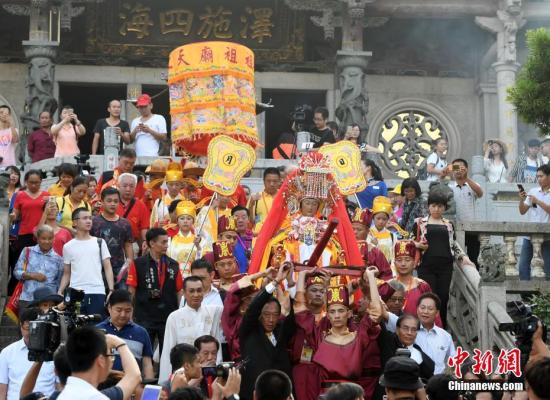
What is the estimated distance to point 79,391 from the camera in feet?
22.7

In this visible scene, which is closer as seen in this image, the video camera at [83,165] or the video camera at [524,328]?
the video camera at [524,328]

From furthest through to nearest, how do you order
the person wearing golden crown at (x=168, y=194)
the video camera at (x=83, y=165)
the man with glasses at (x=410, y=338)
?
the video camera at (x=83, y=165)
the person wearing golden crown at (x=168, y=194)
the man with glasses at (x=410, y=338)

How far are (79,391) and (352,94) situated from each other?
16.5m

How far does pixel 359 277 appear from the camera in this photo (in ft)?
37.9

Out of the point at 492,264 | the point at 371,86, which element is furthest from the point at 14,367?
the point at 371,86

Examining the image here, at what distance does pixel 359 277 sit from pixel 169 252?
3.20m

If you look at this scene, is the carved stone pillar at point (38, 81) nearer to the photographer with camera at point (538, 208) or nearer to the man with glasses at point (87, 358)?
the photographer with camera at point (538, 208)

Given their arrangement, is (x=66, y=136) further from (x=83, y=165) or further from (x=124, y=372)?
(x=124, y=372)

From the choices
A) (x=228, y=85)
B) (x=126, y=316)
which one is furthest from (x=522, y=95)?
(x=126, y=316)

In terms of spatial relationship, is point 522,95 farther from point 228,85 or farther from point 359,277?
point 359,277

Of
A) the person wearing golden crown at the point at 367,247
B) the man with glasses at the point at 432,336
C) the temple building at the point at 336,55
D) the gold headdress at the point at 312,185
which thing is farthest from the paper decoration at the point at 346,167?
the temple building at the point at 336,55

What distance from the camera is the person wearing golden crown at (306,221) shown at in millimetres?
12562

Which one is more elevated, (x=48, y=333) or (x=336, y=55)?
A: (x=336, y=55)

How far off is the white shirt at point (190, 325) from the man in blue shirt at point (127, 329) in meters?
0.50
